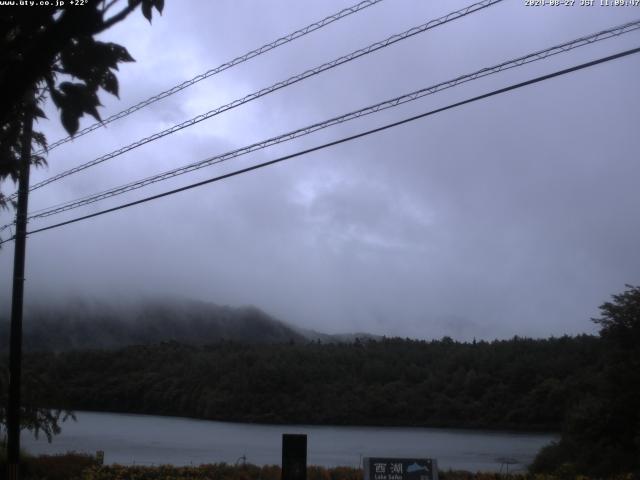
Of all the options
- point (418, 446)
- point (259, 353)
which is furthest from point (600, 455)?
point (259, 353)

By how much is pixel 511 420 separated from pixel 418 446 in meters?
6.14

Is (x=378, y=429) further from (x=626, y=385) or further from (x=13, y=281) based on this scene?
(x=13, y=281)

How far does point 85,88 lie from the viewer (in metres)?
3.66

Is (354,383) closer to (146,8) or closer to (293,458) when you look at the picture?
(293,458)

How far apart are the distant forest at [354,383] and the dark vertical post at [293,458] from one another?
21.9 metres

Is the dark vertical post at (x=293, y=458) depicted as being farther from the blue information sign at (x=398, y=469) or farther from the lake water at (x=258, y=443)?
the lake water at (x=258, y=443)

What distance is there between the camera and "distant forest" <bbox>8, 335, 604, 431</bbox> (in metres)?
34.0

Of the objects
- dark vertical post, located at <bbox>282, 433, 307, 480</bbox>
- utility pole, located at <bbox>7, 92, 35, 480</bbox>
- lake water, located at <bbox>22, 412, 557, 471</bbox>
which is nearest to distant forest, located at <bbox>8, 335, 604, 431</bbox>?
lake water, located at <bbox>22, 412, 557, 471</bbox>

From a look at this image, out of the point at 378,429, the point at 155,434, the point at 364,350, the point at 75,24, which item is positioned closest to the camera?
the point at 75,24

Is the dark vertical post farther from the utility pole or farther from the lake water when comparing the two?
the lake water

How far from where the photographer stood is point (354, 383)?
123 ft

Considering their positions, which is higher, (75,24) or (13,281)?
(13,281)

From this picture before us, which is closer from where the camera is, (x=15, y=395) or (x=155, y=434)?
(x=15, y=395)

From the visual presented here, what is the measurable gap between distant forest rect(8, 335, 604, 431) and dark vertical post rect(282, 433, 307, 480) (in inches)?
862
